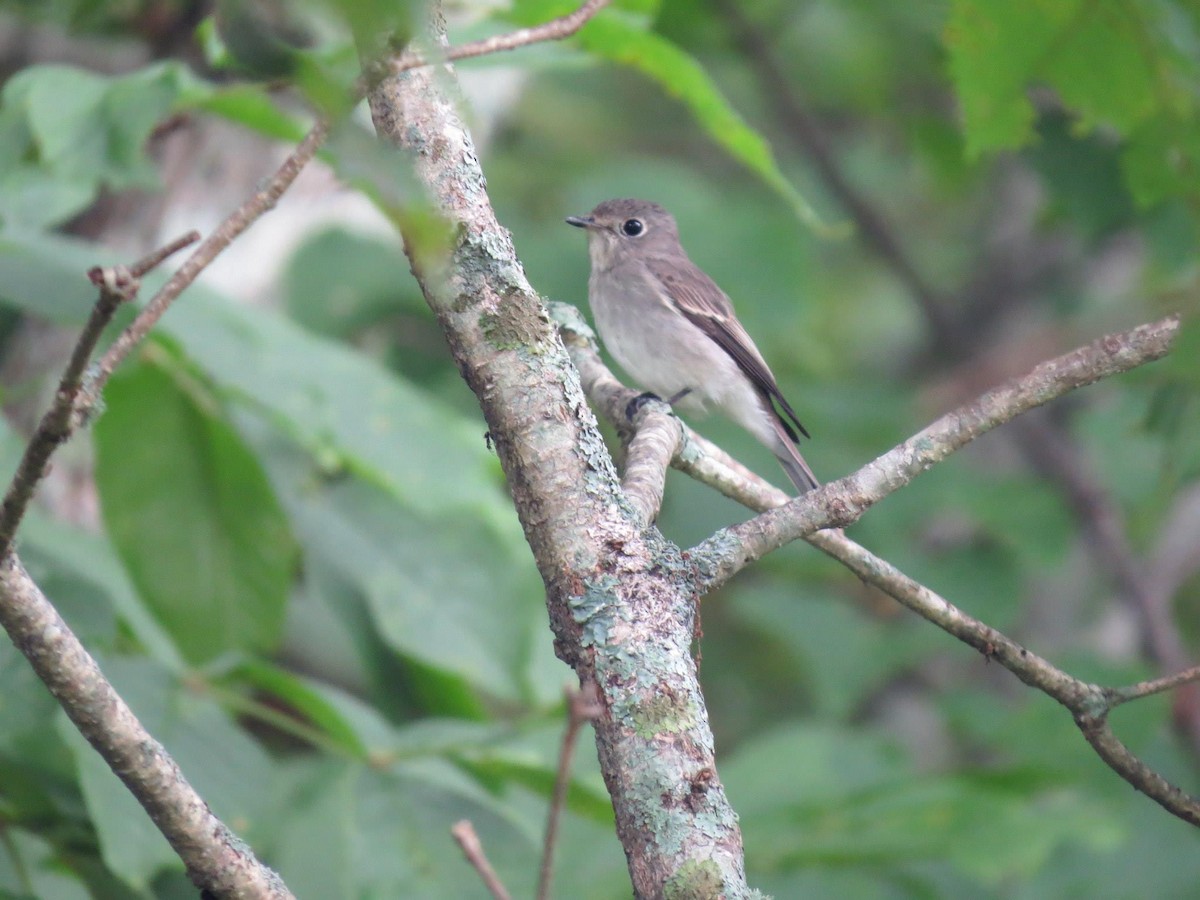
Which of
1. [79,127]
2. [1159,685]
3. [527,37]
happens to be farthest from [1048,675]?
Result: [79,127]

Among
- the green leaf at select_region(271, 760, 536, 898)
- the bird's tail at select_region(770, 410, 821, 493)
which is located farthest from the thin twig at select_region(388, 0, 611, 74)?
the bird's tail at select_region(770, 410, 821, 493)

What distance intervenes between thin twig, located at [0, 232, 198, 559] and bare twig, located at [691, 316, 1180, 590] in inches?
37.4

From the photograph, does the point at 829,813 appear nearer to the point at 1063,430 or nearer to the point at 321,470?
the point at 321,470

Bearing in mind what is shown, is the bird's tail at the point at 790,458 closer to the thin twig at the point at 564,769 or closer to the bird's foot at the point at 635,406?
the bird's foot at the point at 635,406

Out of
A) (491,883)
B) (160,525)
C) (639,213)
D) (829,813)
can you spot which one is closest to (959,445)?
(491,883)

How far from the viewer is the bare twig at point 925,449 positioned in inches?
79.0

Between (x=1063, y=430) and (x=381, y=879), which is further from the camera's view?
(x=1063, y=430)

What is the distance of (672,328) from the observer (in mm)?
5527

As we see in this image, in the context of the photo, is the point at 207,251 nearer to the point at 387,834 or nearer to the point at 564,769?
the point at 564,769

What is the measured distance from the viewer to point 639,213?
583 centimetres

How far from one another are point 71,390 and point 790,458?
412cm

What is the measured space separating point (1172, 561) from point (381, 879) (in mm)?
6356

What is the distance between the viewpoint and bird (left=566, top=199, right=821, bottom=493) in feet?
17.4

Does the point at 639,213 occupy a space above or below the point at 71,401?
above
